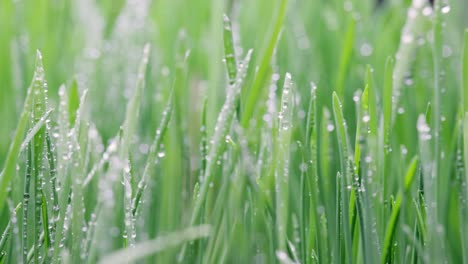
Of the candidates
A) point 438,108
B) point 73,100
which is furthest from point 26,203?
point 438,108

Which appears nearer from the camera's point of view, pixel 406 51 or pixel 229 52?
pixel 229 52

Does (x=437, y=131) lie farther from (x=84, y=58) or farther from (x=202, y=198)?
(x=84, y=58)

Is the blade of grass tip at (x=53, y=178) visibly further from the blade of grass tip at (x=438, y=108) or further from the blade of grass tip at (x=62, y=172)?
the blade of grass tip at (x=438, y=108)

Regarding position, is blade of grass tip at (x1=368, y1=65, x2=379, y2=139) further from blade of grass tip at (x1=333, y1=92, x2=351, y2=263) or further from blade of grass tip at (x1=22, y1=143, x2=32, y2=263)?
blade of grass tip at (x1=22, y1=143, x2=32, y2=263)

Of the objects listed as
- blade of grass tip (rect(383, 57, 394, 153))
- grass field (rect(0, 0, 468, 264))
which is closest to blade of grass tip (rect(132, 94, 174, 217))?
grass field (rect(0, 0, 468, 264))

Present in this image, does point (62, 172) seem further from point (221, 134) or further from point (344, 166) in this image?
point (344, 166)

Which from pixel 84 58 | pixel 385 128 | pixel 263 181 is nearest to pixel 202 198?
pixel 263 181

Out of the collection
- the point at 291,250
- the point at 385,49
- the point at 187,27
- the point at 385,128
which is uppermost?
the point at 187,27
